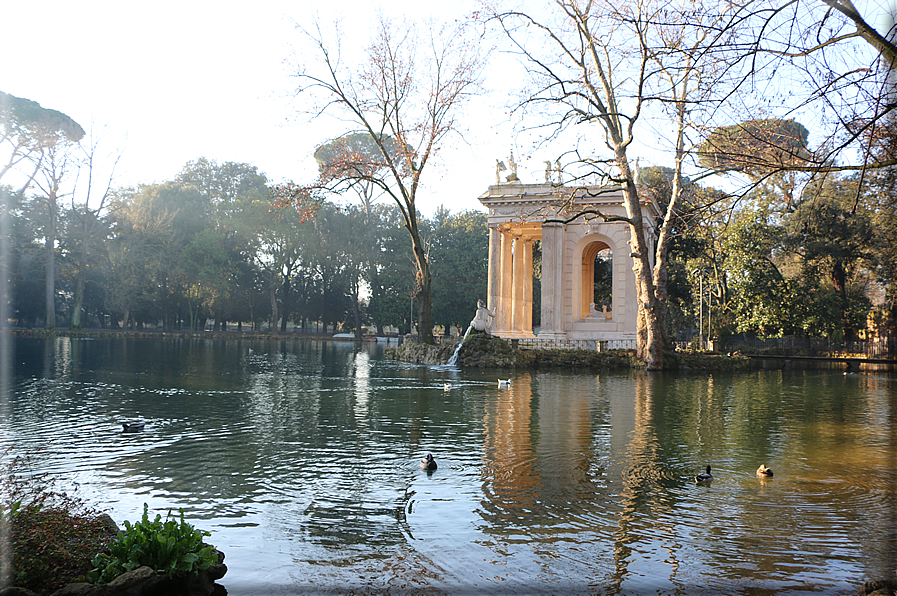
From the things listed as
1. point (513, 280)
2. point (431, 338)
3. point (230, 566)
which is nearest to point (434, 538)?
point (230, 566)

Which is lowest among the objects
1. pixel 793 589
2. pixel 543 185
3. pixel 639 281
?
pixel 793 589

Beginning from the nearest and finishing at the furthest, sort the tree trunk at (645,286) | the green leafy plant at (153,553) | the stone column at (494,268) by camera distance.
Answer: the green leafy plant at (153,553) < the tree trunk at (645,286) < the stone column at (494,268)

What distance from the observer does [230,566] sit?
216 inches

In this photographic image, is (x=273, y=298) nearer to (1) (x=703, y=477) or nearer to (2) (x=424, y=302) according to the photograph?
(2) (x=424, y=302)

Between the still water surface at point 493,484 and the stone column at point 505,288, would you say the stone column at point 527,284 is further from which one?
the still water surface at point 493,484

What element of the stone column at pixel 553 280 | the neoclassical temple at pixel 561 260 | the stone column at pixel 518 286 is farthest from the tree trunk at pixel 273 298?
the stone column at pixel 553 280

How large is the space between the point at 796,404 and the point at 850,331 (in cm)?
3050

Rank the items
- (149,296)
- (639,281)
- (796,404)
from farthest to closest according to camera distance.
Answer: (149,296) → (639,281) → (796,404)

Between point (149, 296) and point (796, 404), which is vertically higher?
point (149, 296)

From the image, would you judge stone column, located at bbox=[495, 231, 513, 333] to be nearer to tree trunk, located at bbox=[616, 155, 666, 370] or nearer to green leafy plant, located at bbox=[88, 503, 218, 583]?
tree trunk, located at bbox=[616, 155, 666, 370]

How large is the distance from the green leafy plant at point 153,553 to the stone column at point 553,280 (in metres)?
32.4

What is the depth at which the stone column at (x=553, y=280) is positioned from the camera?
1448 inches

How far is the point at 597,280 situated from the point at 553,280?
1381 cm

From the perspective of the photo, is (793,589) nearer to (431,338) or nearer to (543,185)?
(431,338)
